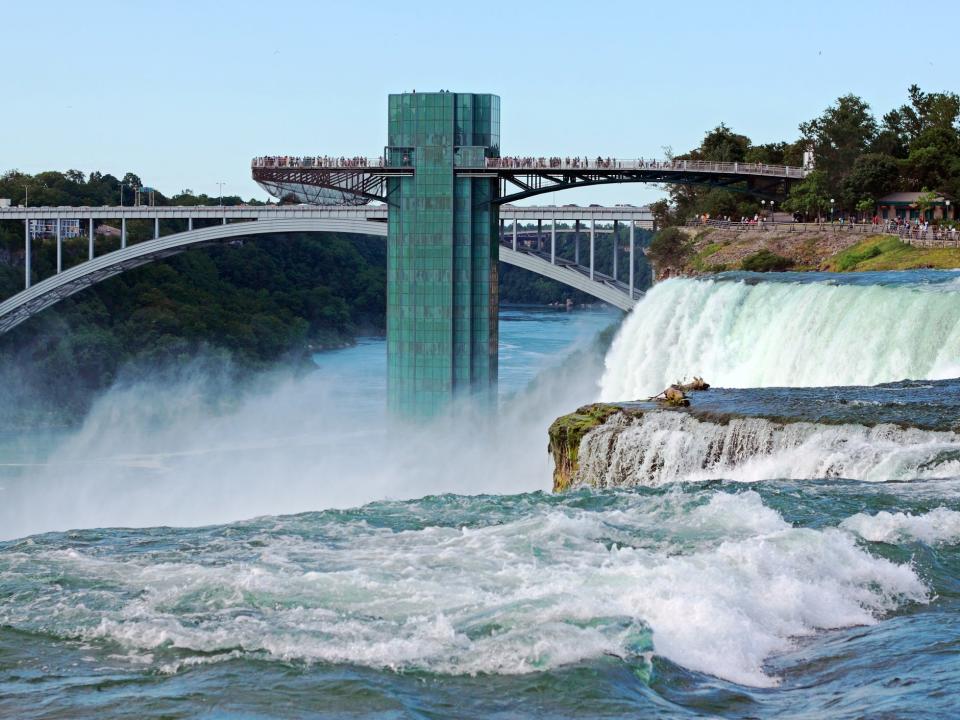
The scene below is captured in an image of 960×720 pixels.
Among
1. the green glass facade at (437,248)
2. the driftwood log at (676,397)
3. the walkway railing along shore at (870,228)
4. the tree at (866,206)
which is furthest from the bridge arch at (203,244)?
the driftwood log at (676,397)

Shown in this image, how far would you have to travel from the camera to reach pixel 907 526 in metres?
13.3

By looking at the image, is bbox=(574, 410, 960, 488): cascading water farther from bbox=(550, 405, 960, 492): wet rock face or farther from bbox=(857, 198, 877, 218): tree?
bbox=(857, 198, 877, 218): tree

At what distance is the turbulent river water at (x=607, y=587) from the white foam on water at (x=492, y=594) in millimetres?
26

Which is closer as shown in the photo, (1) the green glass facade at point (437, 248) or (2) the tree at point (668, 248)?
(1) the green glass facade at point (437, 248)

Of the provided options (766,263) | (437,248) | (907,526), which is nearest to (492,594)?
(907,526)

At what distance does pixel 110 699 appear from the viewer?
10.2m

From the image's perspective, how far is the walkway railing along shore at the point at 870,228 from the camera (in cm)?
3656

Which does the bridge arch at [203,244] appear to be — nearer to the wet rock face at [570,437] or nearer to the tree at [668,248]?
the tree at [668,248]

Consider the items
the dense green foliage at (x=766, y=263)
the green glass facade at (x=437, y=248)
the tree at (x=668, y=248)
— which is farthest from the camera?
the tree at (x=668, y=248)

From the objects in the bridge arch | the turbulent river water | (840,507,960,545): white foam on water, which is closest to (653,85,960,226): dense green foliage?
the bridge arch

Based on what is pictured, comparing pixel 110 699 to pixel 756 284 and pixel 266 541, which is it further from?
pixel 756 284

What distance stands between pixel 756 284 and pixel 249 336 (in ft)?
137

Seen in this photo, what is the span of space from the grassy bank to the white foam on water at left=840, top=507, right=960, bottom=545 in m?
20.1

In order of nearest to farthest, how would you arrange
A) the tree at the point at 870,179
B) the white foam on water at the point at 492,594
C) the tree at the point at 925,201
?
1. the white foam on water at the point at 492,594
2. the tree at the point at 925,201
3. the tree at the point at 870,179
